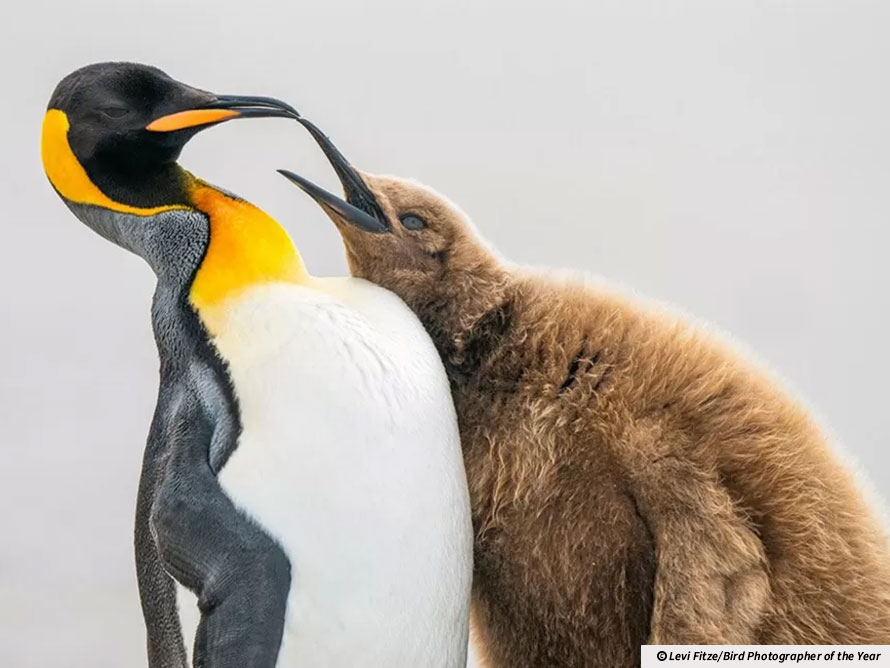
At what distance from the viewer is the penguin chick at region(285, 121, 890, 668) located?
2.10ft

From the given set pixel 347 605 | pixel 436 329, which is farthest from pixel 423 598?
pixel 436 329

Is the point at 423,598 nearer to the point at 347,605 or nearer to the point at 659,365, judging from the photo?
the point at 347,605

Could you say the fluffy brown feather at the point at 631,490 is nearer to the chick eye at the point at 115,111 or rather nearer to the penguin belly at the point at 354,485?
the penguin belly at the point at 354,485

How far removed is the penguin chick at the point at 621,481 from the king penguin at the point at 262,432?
0.03 meters

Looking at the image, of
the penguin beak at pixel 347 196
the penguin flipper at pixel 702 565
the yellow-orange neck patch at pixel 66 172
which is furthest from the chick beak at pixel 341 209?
the penguin flipper at pixel 702 565

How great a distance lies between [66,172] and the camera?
0.76m

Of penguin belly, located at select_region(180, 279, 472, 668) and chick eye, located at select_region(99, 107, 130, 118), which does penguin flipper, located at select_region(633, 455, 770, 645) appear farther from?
chick eye, located at select_region(99, 107, 130, 118)

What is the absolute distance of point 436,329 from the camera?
0.76m

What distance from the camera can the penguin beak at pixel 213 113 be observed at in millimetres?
726

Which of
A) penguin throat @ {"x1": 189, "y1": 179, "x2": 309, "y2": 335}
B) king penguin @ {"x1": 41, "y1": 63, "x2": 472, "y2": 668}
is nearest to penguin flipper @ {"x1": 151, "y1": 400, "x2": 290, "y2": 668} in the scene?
king penguin @ {"x1": 41, "y1": 63, "x2": 472, "y2": 668}

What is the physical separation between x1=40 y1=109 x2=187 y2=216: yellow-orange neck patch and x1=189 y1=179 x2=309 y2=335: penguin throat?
0.10 ft

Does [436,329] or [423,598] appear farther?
[436,329]

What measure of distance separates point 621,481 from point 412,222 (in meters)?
0.25

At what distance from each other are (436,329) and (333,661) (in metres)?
0.24
